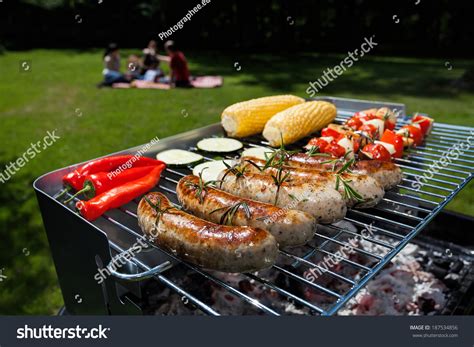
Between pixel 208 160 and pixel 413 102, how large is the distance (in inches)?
362

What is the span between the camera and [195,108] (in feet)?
33.0

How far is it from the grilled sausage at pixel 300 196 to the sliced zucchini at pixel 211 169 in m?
0.44

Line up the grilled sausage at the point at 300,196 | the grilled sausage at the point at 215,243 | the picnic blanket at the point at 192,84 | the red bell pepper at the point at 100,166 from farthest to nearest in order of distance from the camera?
the picnic blanket at the point at 192,84, the red bell pepper at the point at 100,166, the grilled sausage at the point at 300,196, the grilled sausage at the point at 215,243

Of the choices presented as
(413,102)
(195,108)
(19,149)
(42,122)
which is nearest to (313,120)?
(19,149)

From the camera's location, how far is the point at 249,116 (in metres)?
3.92

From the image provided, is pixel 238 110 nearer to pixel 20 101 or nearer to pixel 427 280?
pixel 427 280

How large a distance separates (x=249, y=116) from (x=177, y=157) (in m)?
0.97

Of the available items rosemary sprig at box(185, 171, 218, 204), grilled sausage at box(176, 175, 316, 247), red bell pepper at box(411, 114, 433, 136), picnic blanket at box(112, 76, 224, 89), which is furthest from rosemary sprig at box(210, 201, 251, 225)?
picnic blanket at box(112, 76, 224, 89)

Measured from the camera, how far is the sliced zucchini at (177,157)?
3220 millimetres

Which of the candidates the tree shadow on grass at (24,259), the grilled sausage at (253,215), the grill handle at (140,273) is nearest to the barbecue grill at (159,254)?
the grill handle at (140,273)

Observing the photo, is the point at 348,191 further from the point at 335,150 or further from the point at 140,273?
the point at 140,273

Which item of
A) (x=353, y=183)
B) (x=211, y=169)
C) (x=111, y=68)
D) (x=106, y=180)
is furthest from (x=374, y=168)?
(x=111, y=68)

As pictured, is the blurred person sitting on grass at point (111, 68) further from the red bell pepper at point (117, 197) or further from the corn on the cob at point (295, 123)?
the red bell pepper at point (117, 197)

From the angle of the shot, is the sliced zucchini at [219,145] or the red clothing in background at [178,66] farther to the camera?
the red clothing in background at [178,66]
